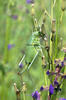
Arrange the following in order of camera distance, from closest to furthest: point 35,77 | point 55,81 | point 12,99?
point 55,81 < point 12,99 < point 35,77

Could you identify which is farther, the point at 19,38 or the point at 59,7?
the point at 19,38

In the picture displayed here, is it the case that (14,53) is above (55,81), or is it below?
below

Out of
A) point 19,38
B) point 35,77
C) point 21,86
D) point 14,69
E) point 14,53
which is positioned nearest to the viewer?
point 21,86

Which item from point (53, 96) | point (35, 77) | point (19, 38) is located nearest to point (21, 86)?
point (53, 96)

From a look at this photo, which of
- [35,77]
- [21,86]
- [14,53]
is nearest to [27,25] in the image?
[14,53]

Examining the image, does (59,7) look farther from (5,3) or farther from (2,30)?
(2,30)

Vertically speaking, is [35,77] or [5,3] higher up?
[5,3]

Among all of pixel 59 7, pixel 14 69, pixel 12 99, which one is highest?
pixel 59 7

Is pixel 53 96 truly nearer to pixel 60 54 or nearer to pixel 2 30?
pixel 60 54

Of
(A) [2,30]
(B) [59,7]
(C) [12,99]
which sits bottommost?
(C) [12,99]
